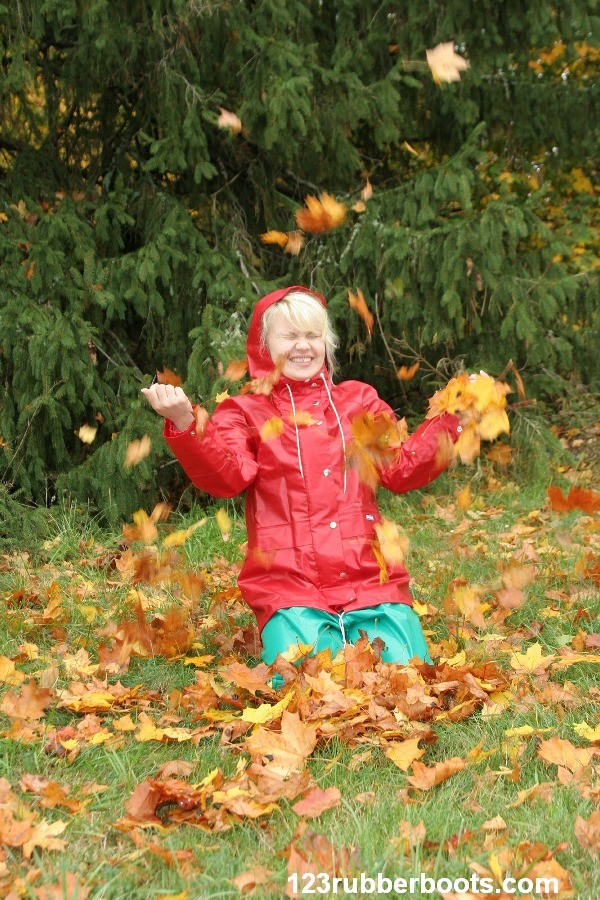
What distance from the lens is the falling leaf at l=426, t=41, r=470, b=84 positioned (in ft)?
19.6

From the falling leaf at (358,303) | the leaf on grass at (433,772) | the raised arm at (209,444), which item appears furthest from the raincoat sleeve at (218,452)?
the falling leaf at (358,303)

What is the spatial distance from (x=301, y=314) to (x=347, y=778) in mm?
1668

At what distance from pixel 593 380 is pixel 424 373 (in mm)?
1802

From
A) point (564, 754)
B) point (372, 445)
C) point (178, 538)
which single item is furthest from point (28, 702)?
point (178, 538)

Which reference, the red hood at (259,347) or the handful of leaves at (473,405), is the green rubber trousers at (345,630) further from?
the red hood at (259,347)

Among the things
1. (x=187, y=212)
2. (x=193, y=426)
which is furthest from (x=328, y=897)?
(x=187, y=212)

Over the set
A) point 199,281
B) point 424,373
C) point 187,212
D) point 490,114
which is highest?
point 490,114

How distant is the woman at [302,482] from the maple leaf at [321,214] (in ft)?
8.65

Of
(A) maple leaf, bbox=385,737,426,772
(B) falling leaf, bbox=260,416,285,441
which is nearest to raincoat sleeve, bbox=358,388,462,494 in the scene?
(B) falling leaf, bbox=260,416,285,441

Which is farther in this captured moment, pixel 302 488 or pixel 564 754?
pixel 302 488

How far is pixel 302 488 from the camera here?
3195 mm

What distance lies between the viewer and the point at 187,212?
229 inches

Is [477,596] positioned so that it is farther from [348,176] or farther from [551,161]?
[551,161]

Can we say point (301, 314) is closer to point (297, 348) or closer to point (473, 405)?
point (297, 348)
